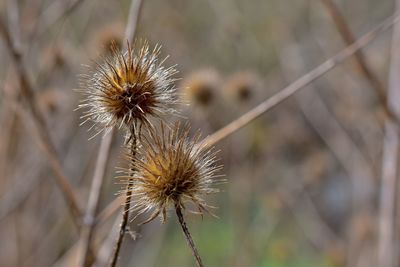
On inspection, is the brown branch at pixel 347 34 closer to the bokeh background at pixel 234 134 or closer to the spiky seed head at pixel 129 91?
the bokeh background at pixel 234 134

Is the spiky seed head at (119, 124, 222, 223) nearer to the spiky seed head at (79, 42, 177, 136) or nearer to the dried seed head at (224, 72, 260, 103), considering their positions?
the spiky seed head at (79, 42, 177, 136)

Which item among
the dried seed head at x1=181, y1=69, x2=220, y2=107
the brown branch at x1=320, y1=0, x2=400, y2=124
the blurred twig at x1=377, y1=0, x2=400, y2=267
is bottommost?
the blurred twig at x1=377, y1=0, x2=400, y2=267

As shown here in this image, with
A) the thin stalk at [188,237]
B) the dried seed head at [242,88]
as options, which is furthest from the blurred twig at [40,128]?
the dried seed head at [242,88]

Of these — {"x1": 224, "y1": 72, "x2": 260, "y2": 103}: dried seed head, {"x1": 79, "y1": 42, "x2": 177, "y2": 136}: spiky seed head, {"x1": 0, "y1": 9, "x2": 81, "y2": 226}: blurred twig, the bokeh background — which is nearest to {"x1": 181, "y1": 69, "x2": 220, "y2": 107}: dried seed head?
the bokeh background

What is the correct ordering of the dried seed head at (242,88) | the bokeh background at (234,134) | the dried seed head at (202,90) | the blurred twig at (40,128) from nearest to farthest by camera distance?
the blurred twig at (40,128)
the dried seed head at (202,90)
the dried seed head at (242,88)
the bokeh background at (234,134)

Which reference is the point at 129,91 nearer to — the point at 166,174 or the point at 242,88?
the point at 166,174

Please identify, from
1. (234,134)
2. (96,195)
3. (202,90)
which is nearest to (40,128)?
(96,195)
